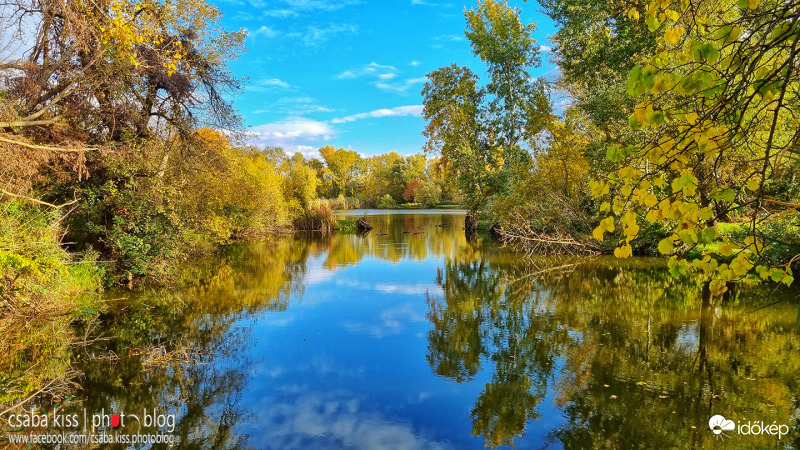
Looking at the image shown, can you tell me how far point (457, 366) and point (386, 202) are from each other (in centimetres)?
7095

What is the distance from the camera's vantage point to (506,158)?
25.9 metres

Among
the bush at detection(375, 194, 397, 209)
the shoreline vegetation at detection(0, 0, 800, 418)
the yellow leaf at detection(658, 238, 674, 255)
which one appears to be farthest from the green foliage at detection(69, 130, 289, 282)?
the bush at detection(375, 194, 397, 209)

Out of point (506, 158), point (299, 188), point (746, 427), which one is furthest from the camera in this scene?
point (299, 188)

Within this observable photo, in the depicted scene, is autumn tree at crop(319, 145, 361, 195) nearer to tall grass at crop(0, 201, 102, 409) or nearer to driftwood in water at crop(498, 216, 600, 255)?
driftwood in water at crop(498, 216, 600, 255)

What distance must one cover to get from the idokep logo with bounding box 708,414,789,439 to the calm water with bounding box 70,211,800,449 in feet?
0.29

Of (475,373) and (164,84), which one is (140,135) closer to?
(164,84)

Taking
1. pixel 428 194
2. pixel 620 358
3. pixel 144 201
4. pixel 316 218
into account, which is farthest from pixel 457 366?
pixel 428 194

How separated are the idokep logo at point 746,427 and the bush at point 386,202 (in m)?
72.8

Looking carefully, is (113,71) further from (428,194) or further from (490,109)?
(428,194)

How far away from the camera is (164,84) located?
1231cm

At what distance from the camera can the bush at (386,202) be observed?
77438 mm

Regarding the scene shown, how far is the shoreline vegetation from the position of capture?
69.2 inches

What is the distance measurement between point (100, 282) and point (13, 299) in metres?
3.98

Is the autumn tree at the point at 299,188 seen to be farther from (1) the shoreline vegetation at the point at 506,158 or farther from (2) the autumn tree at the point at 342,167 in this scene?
(2) the autumn tree at the point at 342,167
